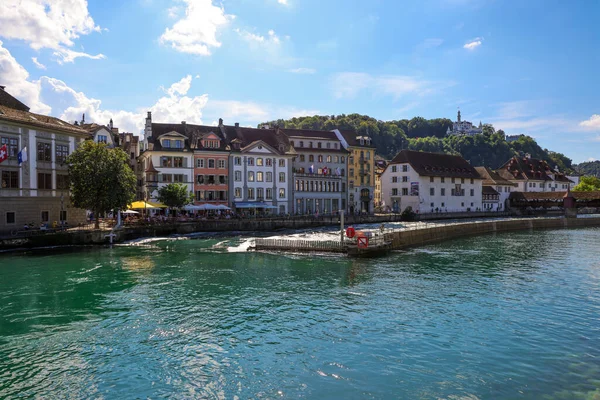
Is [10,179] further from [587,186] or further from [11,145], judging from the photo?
[587,186]

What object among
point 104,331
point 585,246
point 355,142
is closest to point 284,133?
point 355,142

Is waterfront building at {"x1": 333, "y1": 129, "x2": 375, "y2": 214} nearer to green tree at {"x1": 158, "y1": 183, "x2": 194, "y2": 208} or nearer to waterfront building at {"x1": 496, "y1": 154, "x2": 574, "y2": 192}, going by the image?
green tree at {"x1": 158, "y1": 183, "x2": 194, "y2": 208}

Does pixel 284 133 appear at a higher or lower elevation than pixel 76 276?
higher

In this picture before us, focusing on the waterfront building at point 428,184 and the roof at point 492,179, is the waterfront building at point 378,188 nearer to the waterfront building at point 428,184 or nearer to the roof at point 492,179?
the waterfront building at point 428,184

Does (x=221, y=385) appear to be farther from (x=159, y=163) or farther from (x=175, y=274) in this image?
(x=159, y=163)

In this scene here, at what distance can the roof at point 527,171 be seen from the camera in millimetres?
120625

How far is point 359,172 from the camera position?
8906 cm

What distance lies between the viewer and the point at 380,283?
29000 millimetres

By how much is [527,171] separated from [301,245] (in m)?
101

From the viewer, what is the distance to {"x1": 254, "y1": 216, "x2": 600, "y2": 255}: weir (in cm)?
4184

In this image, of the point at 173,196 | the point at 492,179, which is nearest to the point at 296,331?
the point at 173,196

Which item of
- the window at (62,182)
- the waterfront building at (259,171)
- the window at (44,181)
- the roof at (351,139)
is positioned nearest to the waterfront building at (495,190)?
the roof at (351,139)

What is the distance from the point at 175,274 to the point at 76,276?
6290mm

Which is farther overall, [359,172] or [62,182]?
→ [359,172]
